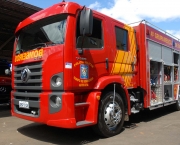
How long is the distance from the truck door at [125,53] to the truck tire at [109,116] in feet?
2.23

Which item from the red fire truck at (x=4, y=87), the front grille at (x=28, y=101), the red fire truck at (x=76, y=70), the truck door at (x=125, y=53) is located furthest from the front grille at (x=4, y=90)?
the truck door at (x=125, y=53)

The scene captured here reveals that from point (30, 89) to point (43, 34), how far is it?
1231mm

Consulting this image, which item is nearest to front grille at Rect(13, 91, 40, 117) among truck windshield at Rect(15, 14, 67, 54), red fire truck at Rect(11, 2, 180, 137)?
red fire truck at Rect(11, 2, 180, 137)

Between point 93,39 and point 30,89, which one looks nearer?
point 30,89

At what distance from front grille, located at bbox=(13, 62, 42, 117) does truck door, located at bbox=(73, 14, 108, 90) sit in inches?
30.7

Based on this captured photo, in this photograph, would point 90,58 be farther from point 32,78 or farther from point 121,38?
point 121,38

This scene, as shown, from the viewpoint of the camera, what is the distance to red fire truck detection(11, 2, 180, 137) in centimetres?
453

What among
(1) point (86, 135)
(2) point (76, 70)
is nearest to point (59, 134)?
(1) point (86, 135)

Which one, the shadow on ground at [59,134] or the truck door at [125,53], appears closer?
the shadow on ground at [59,134]

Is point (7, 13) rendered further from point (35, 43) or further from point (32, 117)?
point (32, 117)

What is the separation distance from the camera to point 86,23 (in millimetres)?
4531

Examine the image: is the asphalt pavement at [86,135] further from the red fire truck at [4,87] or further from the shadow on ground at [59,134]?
the red fire truck at [4,87]

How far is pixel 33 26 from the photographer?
215 inches

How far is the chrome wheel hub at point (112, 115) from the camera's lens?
5.20m
